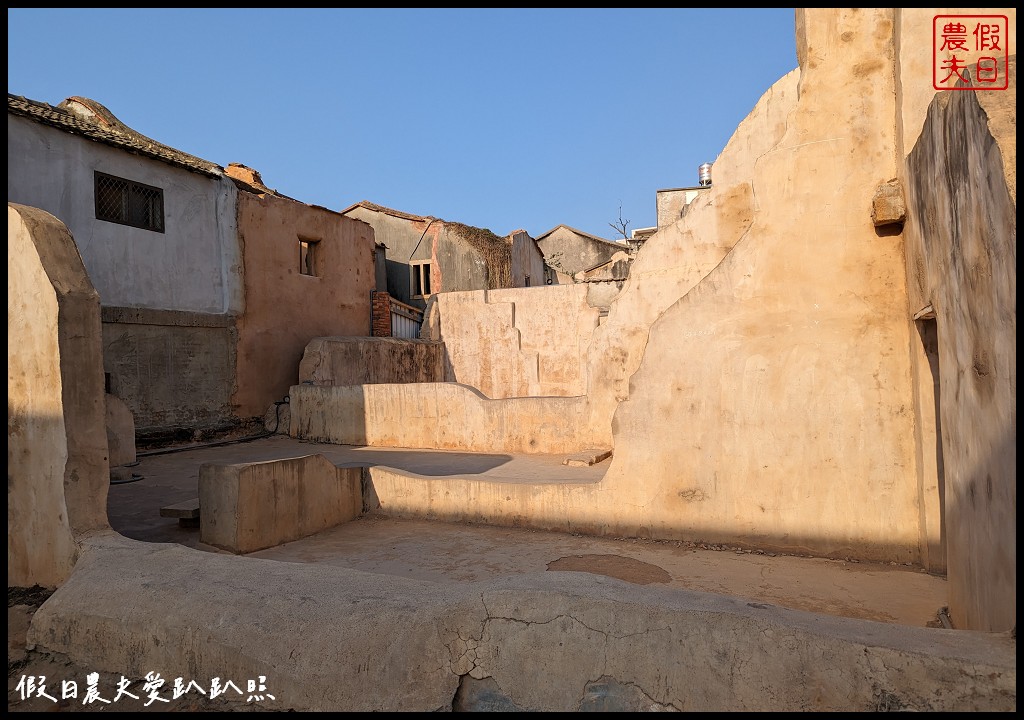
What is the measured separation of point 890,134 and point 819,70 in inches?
29.9

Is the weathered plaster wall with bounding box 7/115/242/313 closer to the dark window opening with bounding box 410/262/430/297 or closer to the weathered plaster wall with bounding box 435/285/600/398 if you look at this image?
the weathered plaster wall with bounding box 435/285/600/398

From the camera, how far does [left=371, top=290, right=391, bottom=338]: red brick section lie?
1741cm

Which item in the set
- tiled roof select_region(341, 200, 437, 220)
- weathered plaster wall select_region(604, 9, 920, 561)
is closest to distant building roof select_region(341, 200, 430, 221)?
tiled roof select_region(341, 200, 437, 220)

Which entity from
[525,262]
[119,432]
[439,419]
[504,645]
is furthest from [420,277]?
[504,645]

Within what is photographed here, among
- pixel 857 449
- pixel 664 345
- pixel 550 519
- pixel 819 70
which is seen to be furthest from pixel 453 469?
pixel 819 70

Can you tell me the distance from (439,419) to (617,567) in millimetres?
6009

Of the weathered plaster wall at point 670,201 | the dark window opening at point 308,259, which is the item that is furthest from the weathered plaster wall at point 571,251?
the dark window opening at point 308,259

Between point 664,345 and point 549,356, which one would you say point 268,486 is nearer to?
point 664,345

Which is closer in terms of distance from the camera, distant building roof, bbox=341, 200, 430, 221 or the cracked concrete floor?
the cracked concrete floor

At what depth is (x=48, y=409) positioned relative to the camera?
4.45 meters

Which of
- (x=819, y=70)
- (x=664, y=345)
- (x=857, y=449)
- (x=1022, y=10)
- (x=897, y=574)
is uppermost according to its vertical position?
(x=819, y=70)

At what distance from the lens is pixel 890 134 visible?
482 cm

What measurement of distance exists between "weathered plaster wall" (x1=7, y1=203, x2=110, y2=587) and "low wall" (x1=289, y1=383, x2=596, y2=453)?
6066 millimetres

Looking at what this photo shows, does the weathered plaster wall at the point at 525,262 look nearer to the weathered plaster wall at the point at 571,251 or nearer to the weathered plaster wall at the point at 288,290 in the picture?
the weathered plaster wall at the point at 571,251
